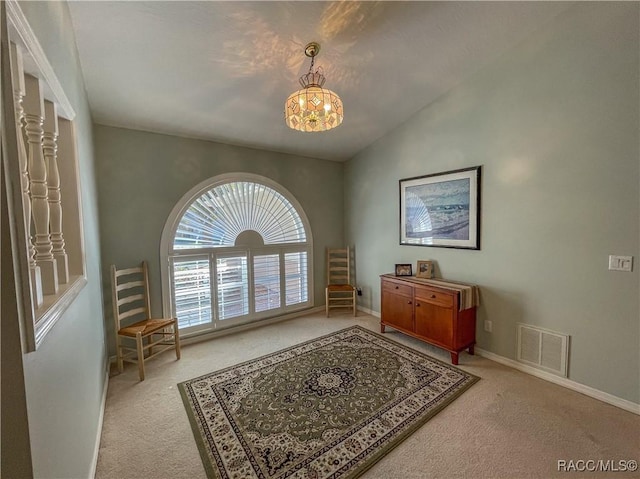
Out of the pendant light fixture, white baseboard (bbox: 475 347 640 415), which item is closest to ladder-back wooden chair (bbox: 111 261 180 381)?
the pendant light fixture

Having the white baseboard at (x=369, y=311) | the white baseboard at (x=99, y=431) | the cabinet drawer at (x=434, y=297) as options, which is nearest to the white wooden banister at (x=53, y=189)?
the white baseboard at (x=99, y=431)

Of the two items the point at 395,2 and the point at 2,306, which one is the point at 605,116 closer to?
the point at 395,2

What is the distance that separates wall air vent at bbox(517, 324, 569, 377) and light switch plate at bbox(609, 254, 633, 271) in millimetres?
690

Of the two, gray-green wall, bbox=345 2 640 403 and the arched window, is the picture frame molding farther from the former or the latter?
the arched window

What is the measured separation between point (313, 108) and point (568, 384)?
3.13 meters

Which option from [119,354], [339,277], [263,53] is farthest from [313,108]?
[339,277]

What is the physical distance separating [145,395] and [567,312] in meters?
3.71

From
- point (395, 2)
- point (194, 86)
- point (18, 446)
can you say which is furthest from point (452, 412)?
point (194, 86)

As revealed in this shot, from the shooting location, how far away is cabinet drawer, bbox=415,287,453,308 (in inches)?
110

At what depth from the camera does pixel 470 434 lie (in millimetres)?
1875

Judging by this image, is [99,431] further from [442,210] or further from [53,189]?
[442,210]

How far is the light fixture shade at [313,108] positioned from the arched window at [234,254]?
1.76 meters

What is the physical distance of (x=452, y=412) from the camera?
2088 millimetres

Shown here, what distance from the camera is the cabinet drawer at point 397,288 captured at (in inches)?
126
